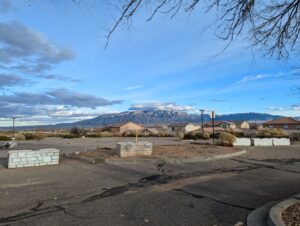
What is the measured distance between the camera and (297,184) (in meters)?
10.2

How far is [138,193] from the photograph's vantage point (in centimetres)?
861

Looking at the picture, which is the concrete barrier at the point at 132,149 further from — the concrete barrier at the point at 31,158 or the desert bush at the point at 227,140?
the desert bush at the point at 227,140

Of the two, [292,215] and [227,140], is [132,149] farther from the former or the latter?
[227,140]

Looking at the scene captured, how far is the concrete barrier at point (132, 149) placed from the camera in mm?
16188

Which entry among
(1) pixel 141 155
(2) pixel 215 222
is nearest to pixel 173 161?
(1) pixel 141 155

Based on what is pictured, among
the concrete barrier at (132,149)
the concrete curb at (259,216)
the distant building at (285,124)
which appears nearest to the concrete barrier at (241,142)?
the concrete barrier at (132,149)

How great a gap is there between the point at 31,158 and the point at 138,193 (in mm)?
6636

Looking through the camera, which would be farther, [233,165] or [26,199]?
[233,165]

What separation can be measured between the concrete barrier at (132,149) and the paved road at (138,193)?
2292 mm

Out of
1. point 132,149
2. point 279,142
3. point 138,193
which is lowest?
point 138,193

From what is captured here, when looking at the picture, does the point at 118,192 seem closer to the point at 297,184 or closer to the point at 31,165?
the point at 297,184

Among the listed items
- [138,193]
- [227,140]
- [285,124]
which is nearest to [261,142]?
[227,140]

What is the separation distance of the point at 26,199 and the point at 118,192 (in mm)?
2134

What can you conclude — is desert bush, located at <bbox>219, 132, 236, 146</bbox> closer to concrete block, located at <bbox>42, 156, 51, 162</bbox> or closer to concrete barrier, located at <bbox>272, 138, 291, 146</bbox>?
concrete barrier, located at <bbox>272, 138, 291, 146</bbox>
